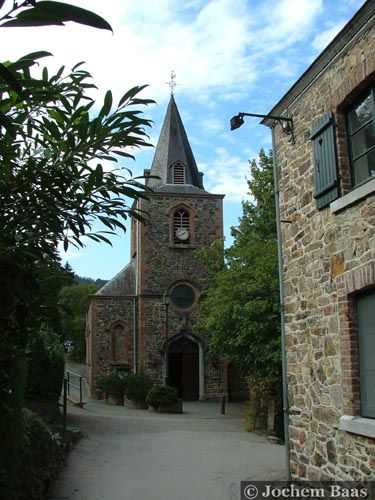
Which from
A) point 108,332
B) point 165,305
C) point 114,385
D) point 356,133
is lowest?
point 114,385

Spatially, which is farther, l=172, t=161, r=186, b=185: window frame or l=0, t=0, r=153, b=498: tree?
l=172, t=161, r=186, b=185: window frame

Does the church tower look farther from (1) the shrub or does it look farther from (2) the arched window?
(1) the shrub

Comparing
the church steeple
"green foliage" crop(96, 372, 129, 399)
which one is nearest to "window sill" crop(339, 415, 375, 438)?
"green foliage" crop(96, 372, 129, 399)

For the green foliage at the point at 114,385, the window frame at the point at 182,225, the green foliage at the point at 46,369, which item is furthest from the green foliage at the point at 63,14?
the window frame at the point at 182,225

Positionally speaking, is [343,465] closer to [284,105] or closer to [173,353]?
[284,105]

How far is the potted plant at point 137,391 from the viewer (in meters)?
21.8

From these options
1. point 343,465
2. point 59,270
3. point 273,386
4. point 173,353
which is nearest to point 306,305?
point 343,465

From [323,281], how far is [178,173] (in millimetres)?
24755

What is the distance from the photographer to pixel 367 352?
5.84m

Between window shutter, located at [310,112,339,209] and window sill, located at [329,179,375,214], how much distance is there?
13 cm

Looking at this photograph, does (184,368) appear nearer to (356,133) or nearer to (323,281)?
(323,281)

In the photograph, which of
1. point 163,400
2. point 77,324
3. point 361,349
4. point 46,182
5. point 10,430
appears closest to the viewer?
point 46,182

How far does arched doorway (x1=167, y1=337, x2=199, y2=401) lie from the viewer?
2647cm

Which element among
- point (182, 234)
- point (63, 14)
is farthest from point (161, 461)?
point (182, 234)
